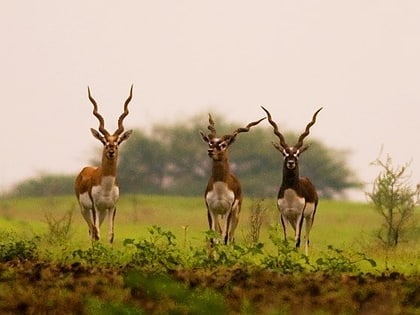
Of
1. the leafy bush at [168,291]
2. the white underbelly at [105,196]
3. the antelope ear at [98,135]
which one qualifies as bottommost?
the white underbelly at [105,196]

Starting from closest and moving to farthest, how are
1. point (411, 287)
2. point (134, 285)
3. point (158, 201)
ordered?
point (134, 285) < point (411, 287) < point (158, 201)

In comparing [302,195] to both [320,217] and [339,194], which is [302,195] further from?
[339,194]

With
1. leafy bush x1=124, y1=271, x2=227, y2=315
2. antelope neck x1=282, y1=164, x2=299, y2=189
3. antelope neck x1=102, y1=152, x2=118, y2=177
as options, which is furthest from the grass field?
antelope neck x1=282, y1=164, x2=299, y2=189

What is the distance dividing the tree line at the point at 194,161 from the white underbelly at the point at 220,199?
29673 mm

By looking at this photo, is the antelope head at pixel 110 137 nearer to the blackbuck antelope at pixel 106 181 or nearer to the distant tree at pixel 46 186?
the blackbuck antelope at pixel 106 181

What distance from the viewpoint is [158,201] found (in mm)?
42875

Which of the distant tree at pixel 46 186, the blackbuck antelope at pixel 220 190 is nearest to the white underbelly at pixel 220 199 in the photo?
the blackbuck antelope at pixel 220 190

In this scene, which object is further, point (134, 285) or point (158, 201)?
point (158, 201)

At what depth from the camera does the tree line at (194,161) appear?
45.5m

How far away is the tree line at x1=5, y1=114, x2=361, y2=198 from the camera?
149ft

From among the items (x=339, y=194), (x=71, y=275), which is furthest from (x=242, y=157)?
(x=71, y=275)

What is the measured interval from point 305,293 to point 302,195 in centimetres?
830

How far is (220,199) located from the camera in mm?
15086

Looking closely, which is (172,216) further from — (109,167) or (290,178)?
(290,178)
